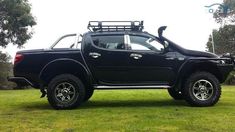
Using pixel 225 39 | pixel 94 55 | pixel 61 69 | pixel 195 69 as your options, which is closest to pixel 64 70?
pixel 61 69

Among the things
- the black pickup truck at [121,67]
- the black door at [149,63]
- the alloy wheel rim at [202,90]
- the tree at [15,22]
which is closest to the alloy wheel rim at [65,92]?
the black pickup truck at [121,67]

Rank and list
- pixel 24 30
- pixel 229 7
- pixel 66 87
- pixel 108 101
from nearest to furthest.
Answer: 1. pixel 66 87
2. pixel 108 101
3. pixel 24 30
4. pixel 229 7

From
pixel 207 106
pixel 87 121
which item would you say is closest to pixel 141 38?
pixel 207 106

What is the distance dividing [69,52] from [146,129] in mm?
3789

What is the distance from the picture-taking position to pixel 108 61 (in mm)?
11070

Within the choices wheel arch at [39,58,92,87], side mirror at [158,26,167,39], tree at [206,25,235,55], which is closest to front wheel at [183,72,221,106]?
side mirror at [158,26,167,39]

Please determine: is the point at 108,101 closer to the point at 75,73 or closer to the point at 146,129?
the point at 75,73

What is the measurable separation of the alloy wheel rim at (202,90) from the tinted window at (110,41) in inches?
71.3

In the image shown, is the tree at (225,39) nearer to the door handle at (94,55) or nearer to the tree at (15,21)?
the tree at (15,21)

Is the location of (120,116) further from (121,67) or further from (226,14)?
(226,14)

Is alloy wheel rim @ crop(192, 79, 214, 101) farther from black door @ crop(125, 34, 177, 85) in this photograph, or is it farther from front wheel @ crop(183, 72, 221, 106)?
black door @ crop(125, 34, 177, 85)

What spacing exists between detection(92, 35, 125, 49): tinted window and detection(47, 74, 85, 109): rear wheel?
962 millimetres

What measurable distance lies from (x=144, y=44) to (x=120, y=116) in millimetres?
2381

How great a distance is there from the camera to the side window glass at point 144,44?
11164mm
